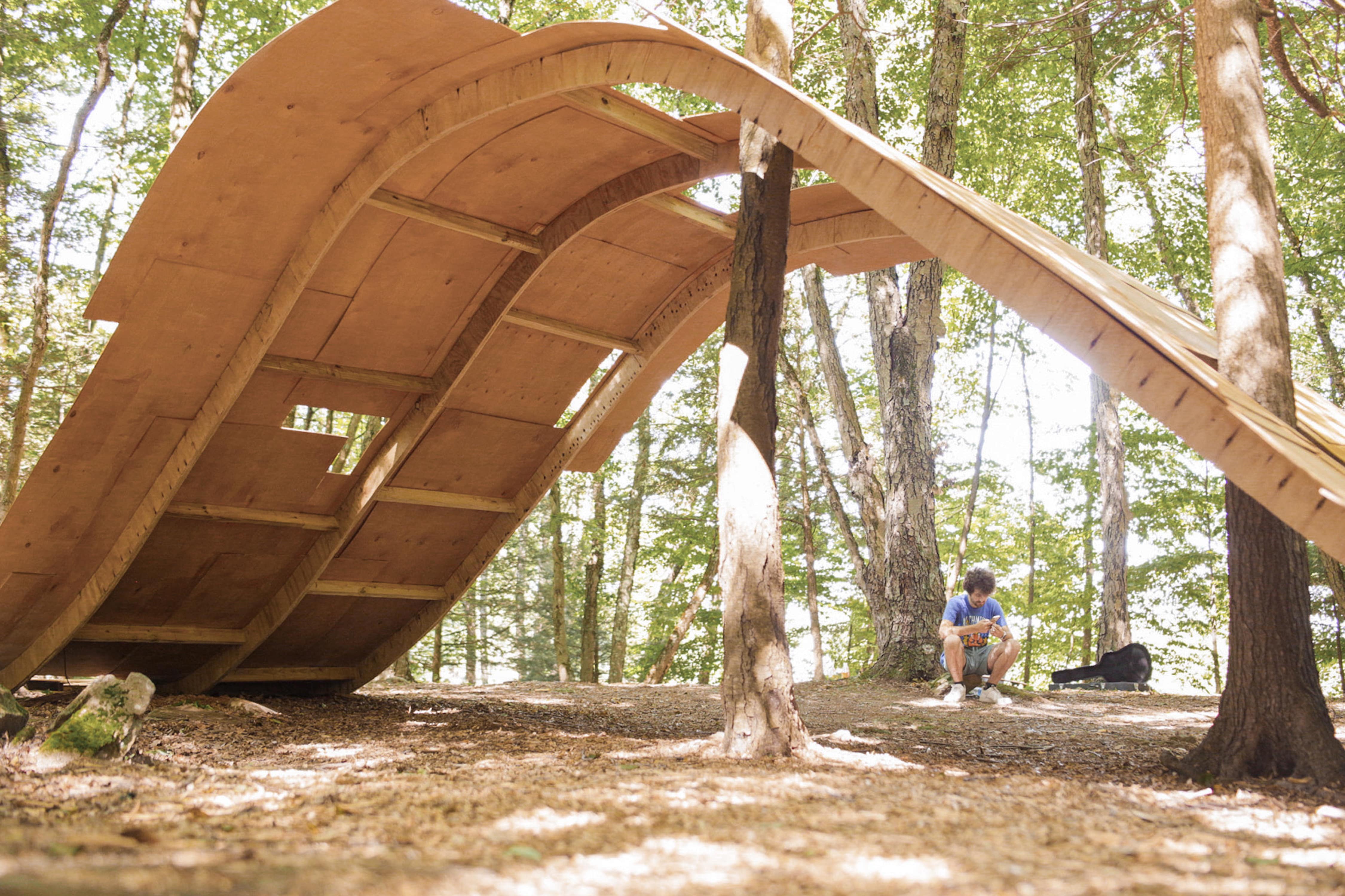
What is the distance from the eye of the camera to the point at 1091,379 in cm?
1537

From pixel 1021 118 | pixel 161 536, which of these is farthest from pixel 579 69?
pixel 1021 118

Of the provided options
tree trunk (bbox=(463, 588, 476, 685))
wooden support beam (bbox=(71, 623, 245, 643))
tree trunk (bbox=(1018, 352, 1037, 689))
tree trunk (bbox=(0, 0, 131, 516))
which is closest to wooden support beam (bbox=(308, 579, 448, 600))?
wooden support beam (bbox=(71, 623, 245, 643))

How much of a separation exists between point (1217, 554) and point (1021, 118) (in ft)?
30.9

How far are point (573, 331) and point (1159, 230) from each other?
11.7m

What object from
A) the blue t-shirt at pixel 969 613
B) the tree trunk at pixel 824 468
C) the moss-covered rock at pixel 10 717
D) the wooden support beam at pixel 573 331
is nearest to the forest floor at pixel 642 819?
the moss-covered rock at pixel 10 717

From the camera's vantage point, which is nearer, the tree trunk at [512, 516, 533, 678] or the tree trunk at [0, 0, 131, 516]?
the tree trunk at [0, 0, 131, 516]

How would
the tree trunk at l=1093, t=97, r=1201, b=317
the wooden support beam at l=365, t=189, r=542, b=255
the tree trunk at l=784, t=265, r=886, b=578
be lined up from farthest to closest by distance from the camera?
the tree trunk at l=1093, t=97, r=1201, b=317
the tree trunk at l=784, t=265, r=886, b=578
the wooden support beam at l=365, t=189, r=542, b=255

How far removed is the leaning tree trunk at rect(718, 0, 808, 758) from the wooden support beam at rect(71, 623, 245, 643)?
4.22 m

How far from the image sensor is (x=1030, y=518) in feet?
68.3

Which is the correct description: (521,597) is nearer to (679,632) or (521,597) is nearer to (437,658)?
(437,658)

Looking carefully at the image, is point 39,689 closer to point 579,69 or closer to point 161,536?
point 161,536

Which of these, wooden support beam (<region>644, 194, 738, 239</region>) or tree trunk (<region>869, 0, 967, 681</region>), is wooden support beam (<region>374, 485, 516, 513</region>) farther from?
tree trunk (<region>869, 0, 967, 681</region>)

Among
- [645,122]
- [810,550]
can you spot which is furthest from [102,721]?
[810,550]

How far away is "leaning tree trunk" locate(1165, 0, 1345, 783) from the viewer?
3.70m
